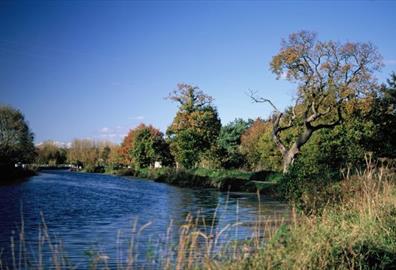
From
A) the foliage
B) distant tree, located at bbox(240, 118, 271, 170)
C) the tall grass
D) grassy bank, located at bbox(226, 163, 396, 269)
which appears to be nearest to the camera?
the tall grass

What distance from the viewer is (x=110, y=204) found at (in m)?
25.3

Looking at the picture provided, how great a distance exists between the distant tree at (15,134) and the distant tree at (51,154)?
44616mm

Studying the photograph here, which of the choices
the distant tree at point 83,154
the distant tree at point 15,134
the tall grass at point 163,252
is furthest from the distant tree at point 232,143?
the tall grass at point 163,252

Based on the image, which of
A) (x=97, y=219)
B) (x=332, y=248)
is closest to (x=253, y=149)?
(x=97, y=219)

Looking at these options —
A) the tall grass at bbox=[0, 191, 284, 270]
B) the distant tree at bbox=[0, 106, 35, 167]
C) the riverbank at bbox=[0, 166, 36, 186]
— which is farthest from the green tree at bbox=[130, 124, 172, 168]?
the tall grass at bbox=[0, 191, 284, 270]

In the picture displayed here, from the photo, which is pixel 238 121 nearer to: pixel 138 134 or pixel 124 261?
pixel 138 134

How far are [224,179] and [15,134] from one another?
31519mm

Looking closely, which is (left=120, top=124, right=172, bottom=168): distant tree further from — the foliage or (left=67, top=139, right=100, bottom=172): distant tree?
(left=67, top=139, right=100, bottom=172): distant tree

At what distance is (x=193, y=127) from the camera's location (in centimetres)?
5797

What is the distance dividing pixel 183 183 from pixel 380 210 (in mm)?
36438

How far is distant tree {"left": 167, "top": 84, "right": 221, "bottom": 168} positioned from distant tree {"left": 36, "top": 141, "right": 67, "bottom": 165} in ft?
184

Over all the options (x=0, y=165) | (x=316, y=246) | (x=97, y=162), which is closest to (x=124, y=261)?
(x=316, y=246)

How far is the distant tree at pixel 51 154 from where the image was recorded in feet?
356

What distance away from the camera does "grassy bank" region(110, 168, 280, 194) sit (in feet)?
124
